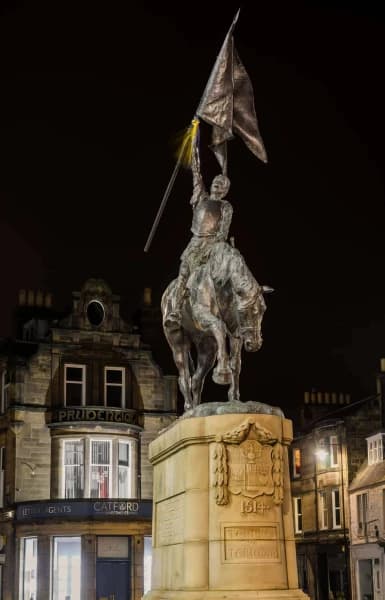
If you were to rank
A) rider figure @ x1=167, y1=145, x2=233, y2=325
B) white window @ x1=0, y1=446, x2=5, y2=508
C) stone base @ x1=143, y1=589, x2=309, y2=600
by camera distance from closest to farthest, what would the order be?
1. stone base @ x1=143, y1=589, x2=309, y2=600
2. rider figure @ x1=167, y1=145, x2=233, y2=325
3. white window @ x1=0, y1=446, x2=5, y2=508

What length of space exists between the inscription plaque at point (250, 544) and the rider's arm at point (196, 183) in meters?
4.82

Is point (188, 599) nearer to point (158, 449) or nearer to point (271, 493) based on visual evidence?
point (271, 493)

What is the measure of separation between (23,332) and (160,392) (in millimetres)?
6897

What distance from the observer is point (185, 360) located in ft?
45.8

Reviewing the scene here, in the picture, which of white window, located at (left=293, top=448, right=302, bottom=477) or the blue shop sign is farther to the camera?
white window, located at (left=293, top=448, right=302, bottom=477)

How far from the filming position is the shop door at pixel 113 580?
126 feet

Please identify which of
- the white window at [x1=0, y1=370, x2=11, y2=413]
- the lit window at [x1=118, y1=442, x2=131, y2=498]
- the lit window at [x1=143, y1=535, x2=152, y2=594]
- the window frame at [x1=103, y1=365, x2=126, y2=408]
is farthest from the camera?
the window frame at [x1=103, y1=365, x2=126, y2=408]

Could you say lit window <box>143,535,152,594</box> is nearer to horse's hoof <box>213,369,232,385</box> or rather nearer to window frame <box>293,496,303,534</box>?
window frame <box>293,496,303,534</box>

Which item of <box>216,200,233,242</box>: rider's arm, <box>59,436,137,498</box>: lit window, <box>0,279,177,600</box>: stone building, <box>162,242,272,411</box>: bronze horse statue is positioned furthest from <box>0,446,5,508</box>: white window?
<box>216,200,233,242</box>: rider's arm

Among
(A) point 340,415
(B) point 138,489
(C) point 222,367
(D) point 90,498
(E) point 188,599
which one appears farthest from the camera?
(A) point 340,415

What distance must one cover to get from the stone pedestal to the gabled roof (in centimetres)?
3297

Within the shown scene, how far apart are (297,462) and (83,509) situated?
18.3 meters

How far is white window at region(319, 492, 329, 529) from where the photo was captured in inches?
1949

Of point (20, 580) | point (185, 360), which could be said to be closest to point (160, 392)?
point (20, 580)
